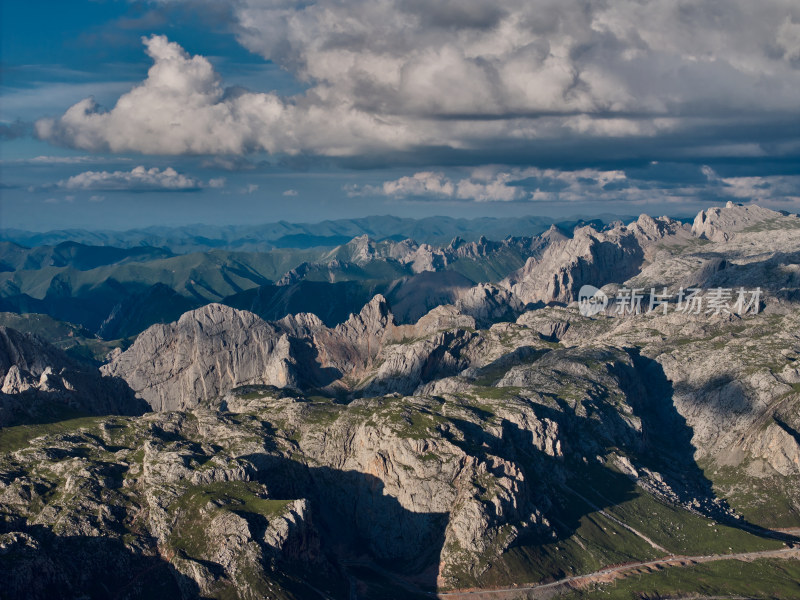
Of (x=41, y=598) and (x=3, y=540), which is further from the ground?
(x=3, y=540)
